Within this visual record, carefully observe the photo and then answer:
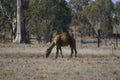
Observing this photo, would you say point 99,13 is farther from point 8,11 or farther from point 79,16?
point 8,11

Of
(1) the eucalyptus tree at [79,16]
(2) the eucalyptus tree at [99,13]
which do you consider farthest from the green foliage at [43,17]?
(1) the eucalyptus tree at [79,16]

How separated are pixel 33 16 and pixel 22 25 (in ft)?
20.3

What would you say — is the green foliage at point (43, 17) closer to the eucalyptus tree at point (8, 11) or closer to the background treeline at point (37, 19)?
the background treeline at point (37, 19)

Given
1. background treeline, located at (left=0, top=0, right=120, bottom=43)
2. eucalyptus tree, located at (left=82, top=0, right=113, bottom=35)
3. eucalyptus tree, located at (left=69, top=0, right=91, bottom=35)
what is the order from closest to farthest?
background treeline, located at (left=0, top=0, right=120, bottom=43) < eucalyptus tree, located at (left=82, top=0, right=113, bottom=35) < eucalyptus tree, located at (left=69, top=0, right=91, bottom=35)

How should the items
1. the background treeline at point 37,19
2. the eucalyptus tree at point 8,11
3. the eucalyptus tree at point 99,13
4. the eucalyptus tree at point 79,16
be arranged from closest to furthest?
the background treeline at point 37,19 < the eucalyptus tree at point 8,11 < the eucalyptus tree at point 99,13 < the eucalyptus tree at point 79,16

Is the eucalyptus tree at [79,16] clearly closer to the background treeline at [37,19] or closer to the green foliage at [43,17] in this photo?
the background treeline at [37,19]

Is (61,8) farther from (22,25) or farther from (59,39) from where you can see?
(59,39)

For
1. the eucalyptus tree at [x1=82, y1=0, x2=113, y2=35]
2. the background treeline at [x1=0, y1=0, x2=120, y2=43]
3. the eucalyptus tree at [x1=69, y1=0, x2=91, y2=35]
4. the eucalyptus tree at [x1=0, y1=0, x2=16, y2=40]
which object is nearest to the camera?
the background treeline at [x1=0, y1=0, x2=120, y2=43]

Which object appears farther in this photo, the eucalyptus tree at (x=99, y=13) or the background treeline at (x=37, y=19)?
the eucalyptus tree at (x=99, y=13)

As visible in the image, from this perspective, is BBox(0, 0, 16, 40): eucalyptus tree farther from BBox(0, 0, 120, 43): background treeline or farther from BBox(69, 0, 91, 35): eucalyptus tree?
BBox(69, 0, 91, 35): eucalyptus tree

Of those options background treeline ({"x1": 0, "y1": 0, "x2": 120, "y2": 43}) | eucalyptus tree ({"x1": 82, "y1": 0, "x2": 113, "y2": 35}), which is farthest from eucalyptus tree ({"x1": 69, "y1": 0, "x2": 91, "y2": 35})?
background treeline ({"x1": 0, "y1": 0, "x2": 120, "y2": 43})

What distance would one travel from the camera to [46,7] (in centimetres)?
5194

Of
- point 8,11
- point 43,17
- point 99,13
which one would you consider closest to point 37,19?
point 43,17

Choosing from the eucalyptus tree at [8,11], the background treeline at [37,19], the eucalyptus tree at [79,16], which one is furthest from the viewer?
the eucalyptus tree at [79,16]
